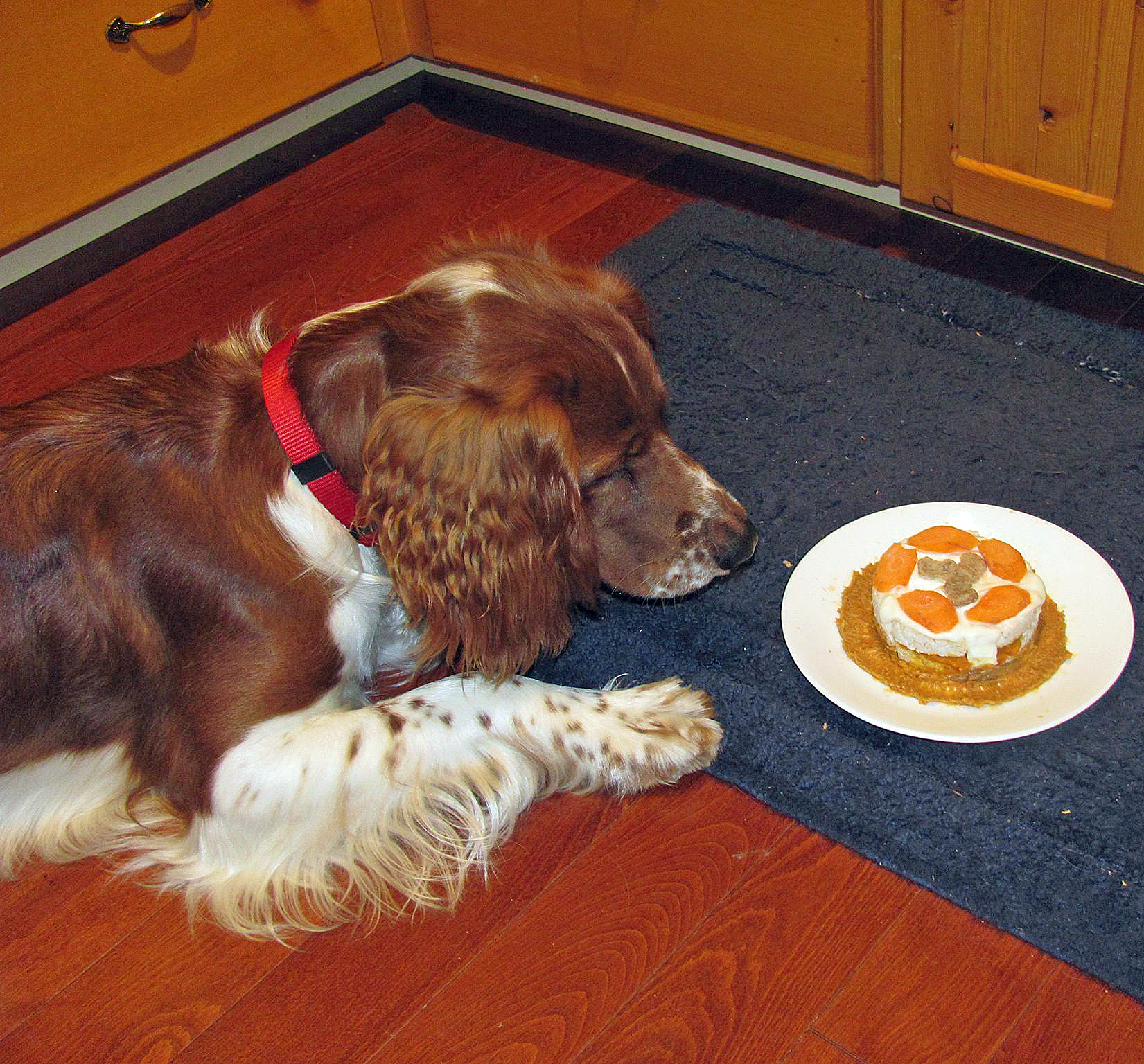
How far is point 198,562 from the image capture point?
2025 mm

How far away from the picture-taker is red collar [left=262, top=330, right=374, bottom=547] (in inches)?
78.5

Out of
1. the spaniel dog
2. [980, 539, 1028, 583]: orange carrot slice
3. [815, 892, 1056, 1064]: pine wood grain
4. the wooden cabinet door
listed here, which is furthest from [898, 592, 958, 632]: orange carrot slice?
the wooden cabinet door

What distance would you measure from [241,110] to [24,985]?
2.74m

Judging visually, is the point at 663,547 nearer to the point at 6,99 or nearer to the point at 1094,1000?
the point at 1094,1000

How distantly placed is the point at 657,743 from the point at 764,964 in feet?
1.39

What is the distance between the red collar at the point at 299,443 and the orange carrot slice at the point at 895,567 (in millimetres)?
904

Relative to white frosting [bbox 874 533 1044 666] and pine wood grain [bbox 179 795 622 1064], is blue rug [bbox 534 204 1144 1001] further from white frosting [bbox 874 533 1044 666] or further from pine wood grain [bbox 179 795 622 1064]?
pine wood grain [bbox 179 795 622 1064]

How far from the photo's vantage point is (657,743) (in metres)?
2.24

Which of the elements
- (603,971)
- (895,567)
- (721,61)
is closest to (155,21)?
(721,61)

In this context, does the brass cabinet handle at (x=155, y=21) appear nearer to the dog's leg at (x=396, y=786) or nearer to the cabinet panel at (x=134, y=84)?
the cabinet panel at (x=134, y=84)

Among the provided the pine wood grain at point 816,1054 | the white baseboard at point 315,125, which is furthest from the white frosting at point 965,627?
the white baseboard at point 315,125

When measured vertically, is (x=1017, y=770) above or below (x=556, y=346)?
below

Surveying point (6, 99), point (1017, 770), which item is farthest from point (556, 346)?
point (6, 99)

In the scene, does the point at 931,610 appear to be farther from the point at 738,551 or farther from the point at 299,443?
the point at 299,443
